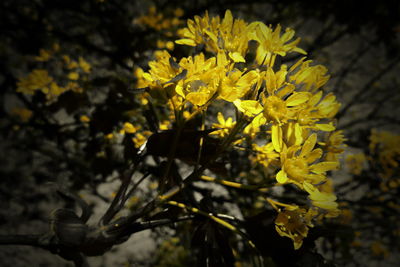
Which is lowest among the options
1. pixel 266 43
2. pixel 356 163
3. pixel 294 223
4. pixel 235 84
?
pixel 294 223

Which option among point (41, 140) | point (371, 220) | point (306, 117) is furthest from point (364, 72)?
point (41, 140)

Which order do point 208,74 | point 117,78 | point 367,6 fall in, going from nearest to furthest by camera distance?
point 208,74
point 117,78
point 367,6

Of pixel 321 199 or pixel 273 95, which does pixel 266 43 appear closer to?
pixel 273 95

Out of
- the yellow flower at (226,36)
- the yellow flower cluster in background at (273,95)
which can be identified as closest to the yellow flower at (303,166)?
the yellow flower cluster in background at (273,95)

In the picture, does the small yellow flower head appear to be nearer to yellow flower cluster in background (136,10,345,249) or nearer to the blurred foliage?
the blurred foliage

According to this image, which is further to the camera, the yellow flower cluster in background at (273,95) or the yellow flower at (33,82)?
the yellow flower at (33,82)

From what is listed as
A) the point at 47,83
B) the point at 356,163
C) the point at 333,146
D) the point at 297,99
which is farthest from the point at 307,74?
the point at 356,163

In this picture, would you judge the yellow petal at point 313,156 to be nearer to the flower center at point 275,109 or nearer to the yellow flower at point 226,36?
the flower center at point 275,109

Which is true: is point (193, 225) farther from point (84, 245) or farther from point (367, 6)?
A: point (367, 6)
